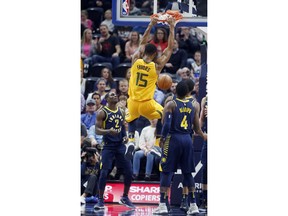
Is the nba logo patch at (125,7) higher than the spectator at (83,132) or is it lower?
higher

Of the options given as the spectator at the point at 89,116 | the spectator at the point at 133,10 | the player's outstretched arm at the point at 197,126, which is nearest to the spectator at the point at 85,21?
the spectator at the point at 133,10

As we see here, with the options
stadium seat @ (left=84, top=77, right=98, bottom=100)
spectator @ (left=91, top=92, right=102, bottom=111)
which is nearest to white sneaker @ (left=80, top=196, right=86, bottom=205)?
spectator @ (left=91, top=92, right=102, bottom=111)

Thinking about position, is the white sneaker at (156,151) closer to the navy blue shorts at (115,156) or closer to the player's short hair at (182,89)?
the navy blue shorts at (115,156)

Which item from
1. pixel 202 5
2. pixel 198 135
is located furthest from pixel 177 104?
pixel 202 5

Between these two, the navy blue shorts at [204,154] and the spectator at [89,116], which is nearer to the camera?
the navy blue shorts at [204,154]

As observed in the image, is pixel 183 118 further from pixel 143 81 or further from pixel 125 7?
pixel 125 7

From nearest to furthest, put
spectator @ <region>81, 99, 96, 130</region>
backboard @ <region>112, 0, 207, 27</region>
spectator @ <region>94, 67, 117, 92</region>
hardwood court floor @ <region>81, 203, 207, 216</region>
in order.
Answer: backboard @ <region>112, 0, 207, 27</region>, hardwood court floor @ <region>81, 203, 207, 216</region>, spectator @ <region>81, 99, 96, 130</region>, spectator @ <region>94, 67, 117, 92</region>

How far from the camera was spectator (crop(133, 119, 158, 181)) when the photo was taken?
10.9 meters

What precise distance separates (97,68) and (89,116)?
66 cm

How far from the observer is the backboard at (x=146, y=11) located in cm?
1080

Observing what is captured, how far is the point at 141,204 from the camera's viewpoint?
36.1 ft

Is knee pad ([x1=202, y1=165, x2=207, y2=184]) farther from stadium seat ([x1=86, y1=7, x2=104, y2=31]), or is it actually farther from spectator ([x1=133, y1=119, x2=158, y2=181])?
stadium seat ([x1=86, y1=7, x2=104, y2=31])

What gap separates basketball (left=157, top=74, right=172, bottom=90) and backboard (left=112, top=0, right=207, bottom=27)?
0.68 metres

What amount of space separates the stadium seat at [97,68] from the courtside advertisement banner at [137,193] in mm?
1441
